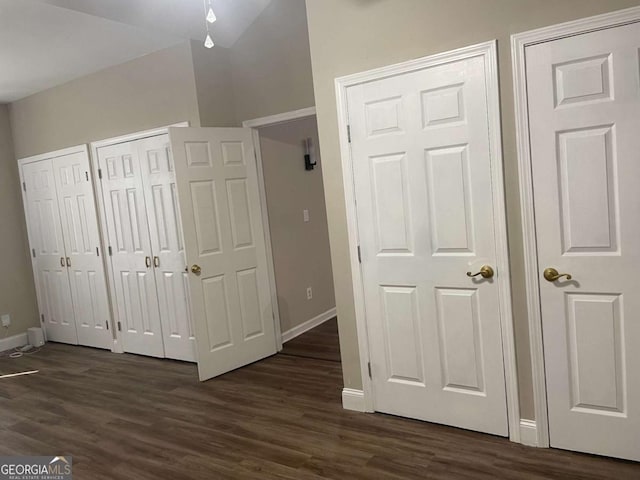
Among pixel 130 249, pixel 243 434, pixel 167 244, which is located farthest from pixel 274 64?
pixel 243 434

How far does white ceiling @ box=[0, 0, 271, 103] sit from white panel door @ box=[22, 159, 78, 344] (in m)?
1.07

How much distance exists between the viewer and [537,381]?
2.45 meters

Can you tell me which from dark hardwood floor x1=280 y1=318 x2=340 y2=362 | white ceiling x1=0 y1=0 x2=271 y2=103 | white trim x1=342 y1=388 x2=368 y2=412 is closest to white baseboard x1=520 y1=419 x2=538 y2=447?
white trim x1=342 y1=388 x2=368 y2=412

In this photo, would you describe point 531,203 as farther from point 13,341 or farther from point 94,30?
point 13,341

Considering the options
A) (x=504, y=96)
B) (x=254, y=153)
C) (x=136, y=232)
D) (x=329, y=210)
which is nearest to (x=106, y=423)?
(x=136, y=232)

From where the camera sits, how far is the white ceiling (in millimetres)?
3258

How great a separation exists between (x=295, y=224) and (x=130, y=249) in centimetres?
160

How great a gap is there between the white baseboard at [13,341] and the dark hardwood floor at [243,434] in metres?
1.16

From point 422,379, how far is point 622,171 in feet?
4.94

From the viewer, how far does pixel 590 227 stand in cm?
224

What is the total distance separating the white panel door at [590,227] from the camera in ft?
7.00

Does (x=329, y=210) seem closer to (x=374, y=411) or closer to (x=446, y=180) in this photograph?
(x=446, y=180)

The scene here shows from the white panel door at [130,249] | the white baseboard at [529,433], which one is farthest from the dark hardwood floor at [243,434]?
the white panel door at [130,249]

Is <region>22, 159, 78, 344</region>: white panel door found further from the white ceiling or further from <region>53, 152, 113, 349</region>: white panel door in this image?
the white ceiling
